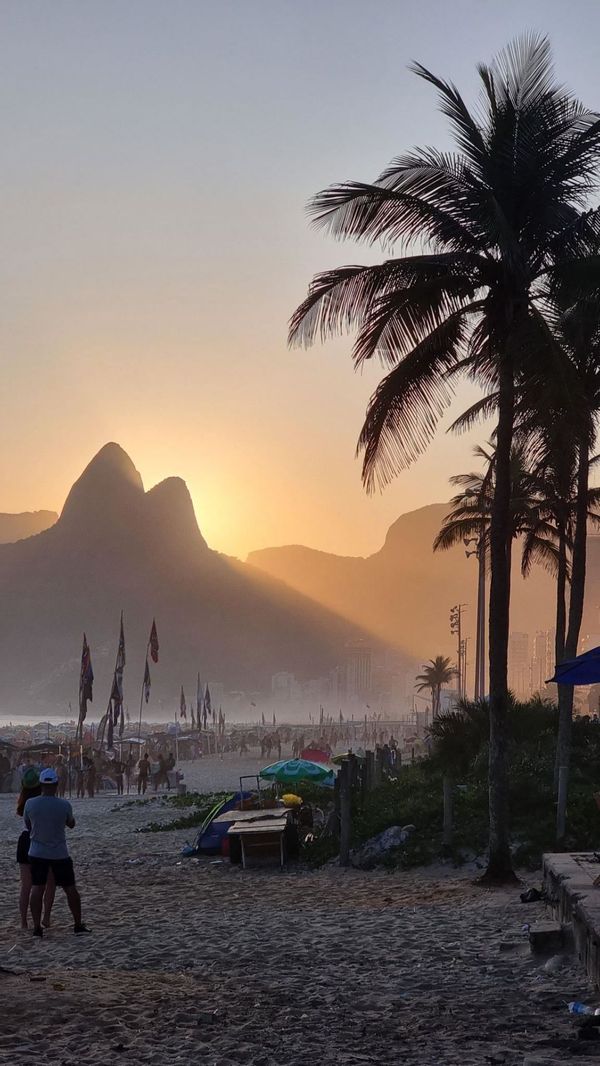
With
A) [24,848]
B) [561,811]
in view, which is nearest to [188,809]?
[561,811]

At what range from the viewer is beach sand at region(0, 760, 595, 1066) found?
647cm

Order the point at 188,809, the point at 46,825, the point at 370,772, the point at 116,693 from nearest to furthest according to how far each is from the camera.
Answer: the point at 46,825 < the point at 370,772 < the point at 188,809 < the point at 116,693

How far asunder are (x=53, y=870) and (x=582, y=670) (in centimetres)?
559

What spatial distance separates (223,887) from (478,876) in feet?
11.6

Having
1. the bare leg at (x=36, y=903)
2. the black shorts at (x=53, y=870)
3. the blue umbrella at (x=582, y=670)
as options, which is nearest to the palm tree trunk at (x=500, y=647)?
the blue umbrella at (x=582, y=670)

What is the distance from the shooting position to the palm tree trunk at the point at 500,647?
44.9 ft

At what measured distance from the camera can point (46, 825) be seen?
10.5m

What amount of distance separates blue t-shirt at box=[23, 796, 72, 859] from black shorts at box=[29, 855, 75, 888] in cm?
5

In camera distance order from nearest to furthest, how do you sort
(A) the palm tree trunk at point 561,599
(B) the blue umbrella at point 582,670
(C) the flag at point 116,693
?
(B) the blue umbrella at point 582,670, (A) the palm tree trunk at point 561,599, (C) the flag at point 116,693

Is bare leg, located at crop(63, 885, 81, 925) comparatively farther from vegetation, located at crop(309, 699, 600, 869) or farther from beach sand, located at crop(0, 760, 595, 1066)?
vegetation, located at crop(309, 699, 600, 869)

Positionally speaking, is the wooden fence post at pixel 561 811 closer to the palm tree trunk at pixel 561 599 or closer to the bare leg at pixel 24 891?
the bare leg at pixel 24 891

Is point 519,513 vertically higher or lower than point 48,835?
higher

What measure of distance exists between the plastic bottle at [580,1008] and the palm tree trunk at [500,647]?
21.6 ft

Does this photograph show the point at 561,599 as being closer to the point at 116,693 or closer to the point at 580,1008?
the point at 580,1008
